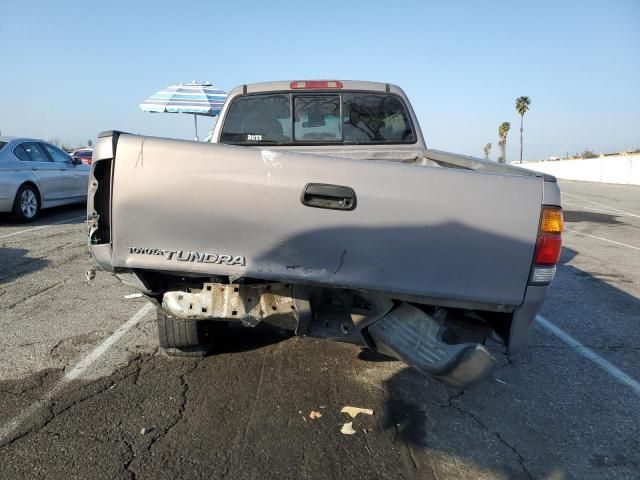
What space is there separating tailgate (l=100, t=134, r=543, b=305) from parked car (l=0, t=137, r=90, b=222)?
27.4 feet

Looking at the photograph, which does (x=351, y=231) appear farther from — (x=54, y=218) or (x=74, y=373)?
(x=54, y=218)

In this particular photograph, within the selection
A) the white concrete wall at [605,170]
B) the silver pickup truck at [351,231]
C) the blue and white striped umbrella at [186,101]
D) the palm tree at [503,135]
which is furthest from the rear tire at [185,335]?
the palm tree at [503,135]

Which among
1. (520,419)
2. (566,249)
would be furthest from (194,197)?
(566,249)

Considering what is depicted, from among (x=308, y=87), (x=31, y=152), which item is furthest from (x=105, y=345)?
(x=31, y=152)

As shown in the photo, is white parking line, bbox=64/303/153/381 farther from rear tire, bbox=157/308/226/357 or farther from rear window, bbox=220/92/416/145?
rear window, bbox=220/92/416/145

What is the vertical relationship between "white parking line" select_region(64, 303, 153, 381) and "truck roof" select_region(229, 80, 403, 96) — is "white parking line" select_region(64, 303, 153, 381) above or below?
below

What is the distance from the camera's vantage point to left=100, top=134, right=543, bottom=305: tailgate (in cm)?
247

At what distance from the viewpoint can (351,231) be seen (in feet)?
8.25

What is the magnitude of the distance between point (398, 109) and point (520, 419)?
3216 mm

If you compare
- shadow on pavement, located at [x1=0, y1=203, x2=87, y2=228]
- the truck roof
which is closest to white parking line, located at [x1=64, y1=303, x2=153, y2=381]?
the truck roof

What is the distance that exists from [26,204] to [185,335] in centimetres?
803

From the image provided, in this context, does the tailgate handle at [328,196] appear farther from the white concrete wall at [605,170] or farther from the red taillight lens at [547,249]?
the white concrete wall at [605,170]

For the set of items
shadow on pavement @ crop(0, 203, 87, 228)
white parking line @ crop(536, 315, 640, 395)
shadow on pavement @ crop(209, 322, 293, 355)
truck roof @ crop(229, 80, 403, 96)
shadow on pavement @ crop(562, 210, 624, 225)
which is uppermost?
truck roof @ crop(229, 80, 403, 96)

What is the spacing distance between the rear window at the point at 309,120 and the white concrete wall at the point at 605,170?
31.4m
